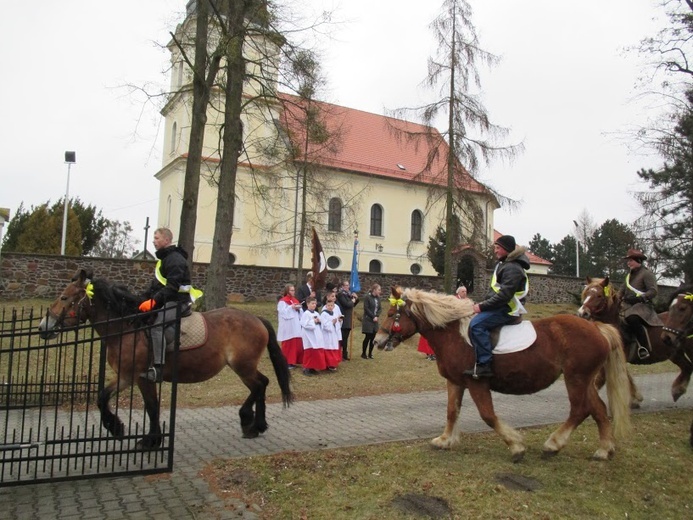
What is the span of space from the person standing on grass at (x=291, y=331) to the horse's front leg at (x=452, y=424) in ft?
23.0

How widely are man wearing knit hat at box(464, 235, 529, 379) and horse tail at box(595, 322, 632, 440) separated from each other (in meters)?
1.11

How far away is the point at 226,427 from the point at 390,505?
353 centimetres

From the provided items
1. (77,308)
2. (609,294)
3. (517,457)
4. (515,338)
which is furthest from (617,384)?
(77,308)

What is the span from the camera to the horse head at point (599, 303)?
838 cm

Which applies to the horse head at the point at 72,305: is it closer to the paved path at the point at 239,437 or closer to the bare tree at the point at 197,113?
the paved path at the point at 239,437

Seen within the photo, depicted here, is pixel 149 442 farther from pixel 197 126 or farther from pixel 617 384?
pixel 197 126

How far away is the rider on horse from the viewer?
8.79 metres

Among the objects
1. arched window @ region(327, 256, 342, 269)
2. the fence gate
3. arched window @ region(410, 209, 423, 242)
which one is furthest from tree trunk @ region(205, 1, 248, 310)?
arched window @ region(410, 209, 423, 242)

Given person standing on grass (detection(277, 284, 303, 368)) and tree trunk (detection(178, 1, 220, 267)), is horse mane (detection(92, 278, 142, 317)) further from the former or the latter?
tree trunk (detection(178, 1, 220, 267))

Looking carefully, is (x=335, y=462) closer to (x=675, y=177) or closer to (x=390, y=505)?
(x=390, y=505)

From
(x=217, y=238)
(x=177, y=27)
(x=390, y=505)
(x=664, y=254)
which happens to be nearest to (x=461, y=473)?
(x=390, y=505)

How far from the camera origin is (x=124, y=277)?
23469 mm

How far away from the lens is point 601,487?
5.21 metres

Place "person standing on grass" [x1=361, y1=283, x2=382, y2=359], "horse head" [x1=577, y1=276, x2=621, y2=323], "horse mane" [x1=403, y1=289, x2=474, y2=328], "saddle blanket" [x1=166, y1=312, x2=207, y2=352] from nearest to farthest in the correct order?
"horse mane" [x1=403, y1=289, x2=474, y2=328]
"saddle blanket" [x1=166, y1=312, x2=207, y2=352]
"horse head" [x1=577, y1=276, x2=621, y2=323]
"person standing on grass" [x1=361, y1=283, x2=382, y2=359]
